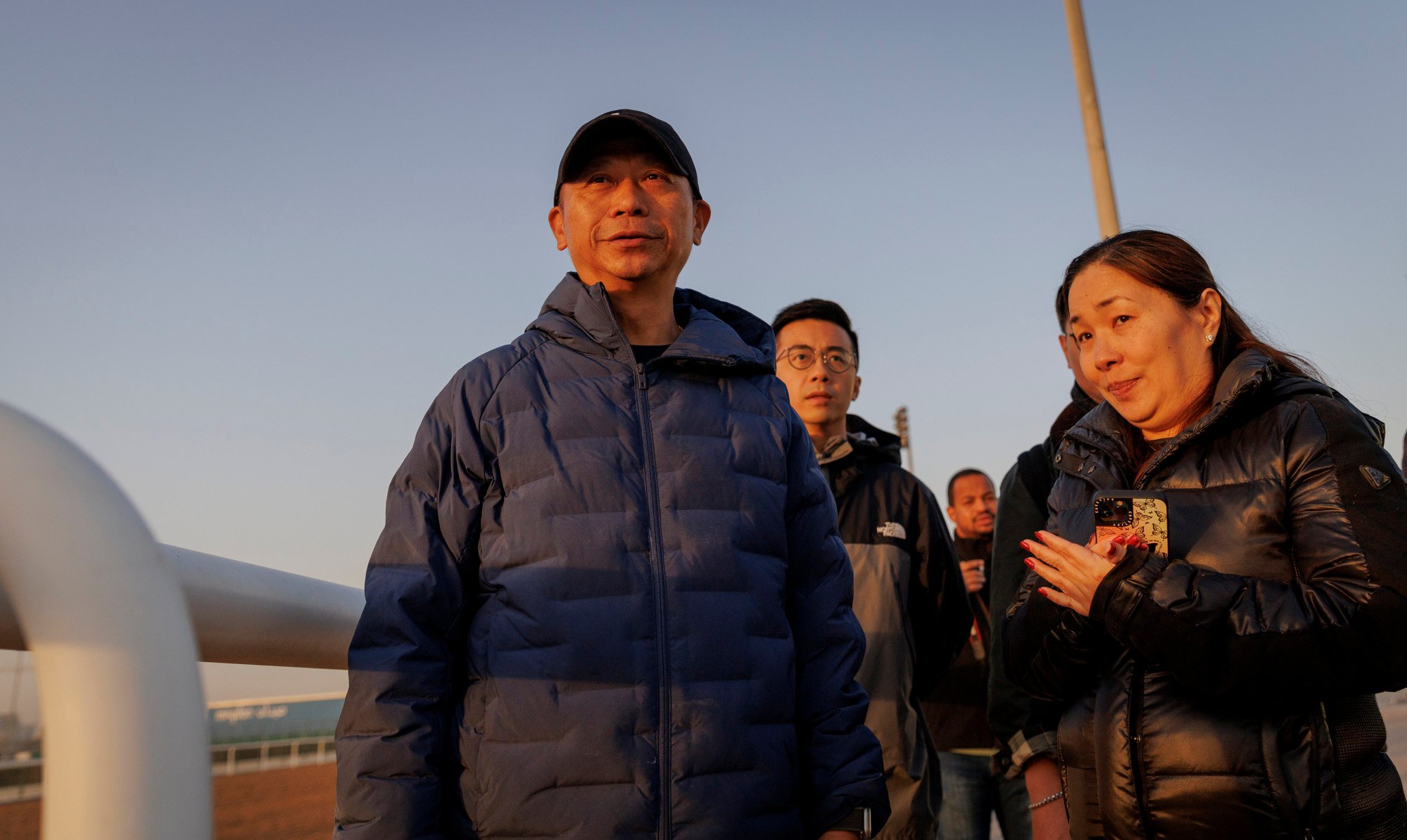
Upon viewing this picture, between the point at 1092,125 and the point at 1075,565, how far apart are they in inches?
242

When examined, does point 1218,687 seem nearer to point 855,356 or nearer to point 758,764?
point 758,764

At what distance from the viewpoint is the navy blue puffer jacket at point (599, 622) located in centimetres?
191

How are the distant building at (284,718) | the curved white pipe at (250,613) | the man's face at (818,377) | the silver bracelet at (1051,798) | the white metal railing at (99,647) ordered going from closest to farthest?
the white metal railing at (99,647), the curved white pipe at (250,613), the distant building at (284,718), the silver bracelet at (1051,798), the man's face at (818,377)

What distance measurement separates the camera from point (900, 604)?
148 inches

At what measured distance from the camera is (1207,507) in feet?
7.36

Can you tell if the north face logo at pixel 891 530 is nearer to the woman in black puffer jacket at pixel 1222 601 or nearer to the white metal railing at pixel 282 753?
the woman in black puffer jacket at pixel 1222 601

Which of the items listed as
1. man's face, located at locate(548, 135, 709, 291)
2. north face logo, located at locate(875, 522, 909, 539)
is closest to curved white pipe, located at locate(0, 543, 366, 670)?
man's face, located at locate(548, 135, 709, 291)

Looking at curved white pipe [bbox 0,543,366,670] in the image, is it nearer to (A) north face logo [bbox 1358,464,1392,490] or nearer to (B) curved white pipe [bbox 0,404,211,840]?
(B) curved white pipe [bbox 0,404,211,840]

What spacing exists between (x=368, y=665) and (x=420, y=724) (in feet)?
0.49

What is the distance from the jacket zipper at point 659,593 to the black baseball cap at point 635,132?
1.76 feet

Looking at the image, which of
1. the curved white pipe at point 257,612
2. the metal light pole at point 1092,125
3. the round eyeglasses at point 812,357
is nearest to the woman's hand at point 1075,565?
the curved white pipe at point 257,612

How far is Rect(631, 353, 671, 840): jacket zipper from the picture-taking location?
6.40 ft

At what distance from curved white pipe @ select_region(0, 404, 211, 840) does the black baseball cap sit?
2054 millimetres

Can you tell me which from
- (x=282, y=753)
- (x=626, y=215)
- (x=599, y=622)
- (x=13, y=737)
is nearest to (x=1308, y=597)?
(x=599, y=622)
